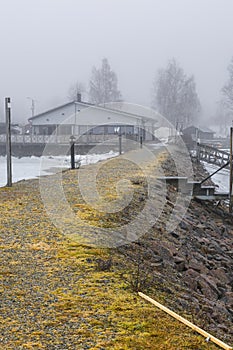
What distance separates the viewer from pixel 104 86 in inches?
2982

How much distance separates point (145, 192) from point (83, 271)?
5.85 m

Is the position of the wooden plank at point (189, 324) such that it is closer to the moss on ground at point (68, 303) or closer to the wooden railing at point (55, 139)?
the moss on ground at point (68, 303)

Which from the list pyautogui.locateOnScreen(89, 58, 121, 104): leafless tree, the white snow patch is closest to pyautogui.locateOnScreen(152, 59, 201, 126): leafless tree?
pyautogui.locateOnScreen(89, 58, 121, 104): leafless tree

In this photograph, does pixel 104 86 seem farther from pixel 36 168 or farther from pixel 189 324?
pixel 189 324

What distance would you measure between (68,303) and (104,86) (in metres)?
73.2

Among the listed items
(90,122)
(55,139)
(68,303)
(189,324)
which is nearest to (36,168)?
(55,139)

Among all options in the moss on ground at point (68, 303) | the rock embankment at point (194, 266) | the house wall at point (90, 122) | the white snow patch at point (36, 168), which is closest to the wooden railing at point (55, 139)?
the house wall at point (90, 122)

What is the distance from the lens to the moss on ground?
3422mm

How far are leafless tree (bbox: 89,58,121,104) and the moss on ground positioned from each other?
228 ft

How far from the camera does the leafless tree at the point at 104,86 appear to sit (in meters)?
75.1

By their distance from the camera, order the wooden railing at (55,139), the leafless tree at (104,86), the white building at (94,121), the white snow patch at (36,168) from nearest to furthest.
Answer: the white snow patch at (36,168) < the wooden railing at (55,139) < the white building at (94,121) < the leafless tree at (104,86)

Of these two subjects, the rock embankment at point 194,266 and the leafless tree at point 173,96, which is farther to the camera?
the leafless tree at point 173,96

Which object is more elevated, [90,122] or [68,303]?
[90,122]

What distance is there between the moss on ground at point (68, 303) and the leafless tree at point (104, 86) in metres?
69.5
